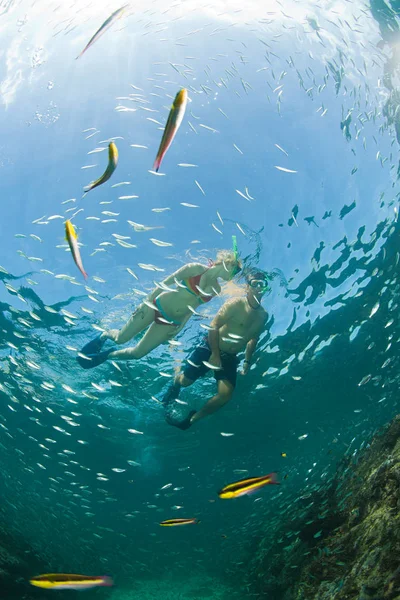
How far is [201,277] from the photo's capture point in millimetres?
7562

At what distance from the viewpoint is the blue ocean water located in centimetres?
790

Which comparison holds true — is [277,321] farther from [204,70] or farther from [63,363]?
[63,363]

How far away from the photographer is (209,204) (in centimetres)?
895

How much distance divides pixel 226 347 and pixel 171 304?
2.19 metres

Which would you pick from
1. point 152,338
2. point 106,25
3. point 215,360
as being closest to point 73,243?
point 106,25

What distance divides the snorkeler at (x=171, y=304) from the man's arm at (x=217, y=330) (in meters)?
0.73

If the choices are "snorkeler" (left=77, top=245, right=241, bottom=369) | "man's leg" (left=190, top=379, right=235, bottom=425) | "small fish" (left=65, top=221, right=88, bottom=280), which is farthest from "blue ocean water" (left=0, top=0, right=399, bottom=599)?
"small fish" (left=65, top=221, right=88, bottom=280)

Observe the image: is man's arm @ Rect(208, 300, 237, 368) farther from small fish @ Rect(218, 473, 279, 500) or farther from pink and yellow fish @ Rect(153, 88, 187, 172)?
pink and yellow fish @ Rect(153, 88, 187, 172)

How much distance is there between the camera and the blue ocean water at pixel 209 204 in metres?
7.90

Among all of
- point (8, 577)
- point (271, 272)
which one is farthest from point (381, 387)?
point (8, 577)

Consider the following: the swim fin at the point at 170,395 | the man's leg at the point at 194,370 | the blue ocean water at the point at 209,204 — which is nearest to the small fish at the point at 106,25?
the blue ocean water at the point at 209,204

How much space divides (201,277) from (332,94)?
605cm

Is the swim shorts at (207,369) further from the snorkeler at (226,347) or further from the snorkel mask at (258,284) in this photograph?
the snorkel mask at (258,284)

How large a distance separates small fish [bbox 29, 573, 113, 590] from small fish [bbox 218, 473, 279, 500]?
1.19 m
